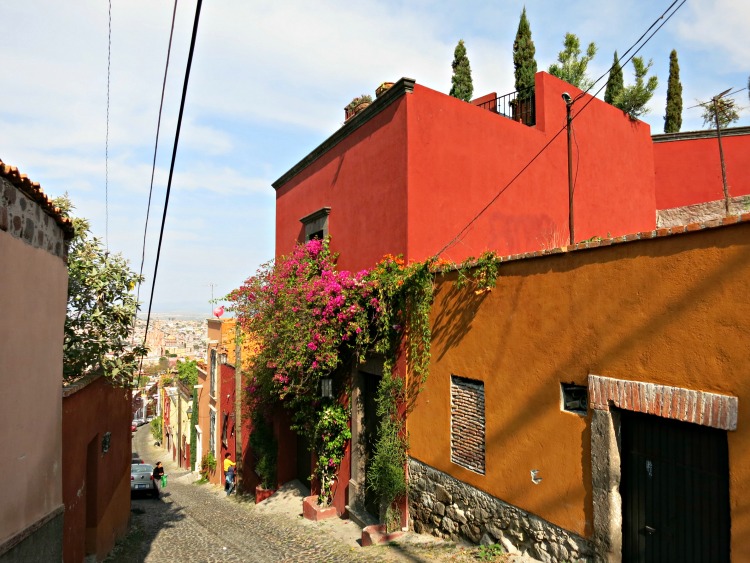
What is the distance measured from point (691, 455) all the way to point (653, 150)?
1226cm

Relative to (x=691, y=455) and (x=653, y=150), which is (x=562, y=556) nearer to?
A: (x=691, y=455)

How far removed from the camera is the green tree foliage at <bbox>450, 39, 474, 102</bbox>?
71.4 ft

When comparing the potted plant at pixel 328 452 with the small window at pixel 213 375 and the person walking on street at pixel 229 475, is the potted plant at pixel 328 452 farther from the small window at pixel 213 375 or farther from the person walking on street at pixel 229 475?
the small window at pixel 213 375

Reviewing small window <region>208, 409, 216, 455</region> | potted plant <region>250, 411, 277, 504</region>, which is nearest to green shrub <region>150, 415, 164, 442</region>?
small window <region>208, 409, 216, 455</region>

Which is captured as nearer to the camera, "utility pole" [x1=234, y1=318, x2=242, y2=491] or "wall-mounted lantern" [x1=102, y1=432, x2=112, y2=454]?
"wall-mounted lantern" [x1=102, y1=432, x2=112, y2=454]

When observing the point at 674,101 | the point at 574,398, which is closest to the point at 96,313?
the point at 574,398

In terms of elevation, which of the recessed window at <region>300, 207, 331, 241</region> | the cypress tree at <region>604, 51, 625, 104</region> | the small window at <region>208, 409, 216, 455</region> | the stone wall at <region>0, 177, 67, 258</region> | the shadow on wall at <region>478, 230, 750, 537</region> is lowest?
the small window at <region>208, 409, 216, 455</region>

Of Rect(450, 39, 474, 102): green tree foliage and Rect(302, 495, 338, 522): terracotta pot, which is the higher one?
Rect(450, 39, 474, 102): green tree foliage

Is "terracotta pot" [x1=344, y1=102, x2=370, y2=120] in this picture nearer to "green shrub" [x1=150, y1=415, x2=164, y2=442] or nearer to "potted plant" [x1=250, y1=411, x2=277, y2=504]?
"potted plant" [x1=250, y1=411, x2=277, y2=504]

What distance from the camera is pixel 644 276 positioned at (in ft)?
17.9

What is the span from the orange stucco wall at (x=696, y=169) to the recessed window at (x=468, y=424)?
10.2 metres

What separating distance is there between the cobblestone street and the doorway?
258cm

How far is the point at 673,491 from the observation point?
17.5 ft

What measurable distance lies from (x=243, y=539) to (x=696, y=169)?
47.8 ft
